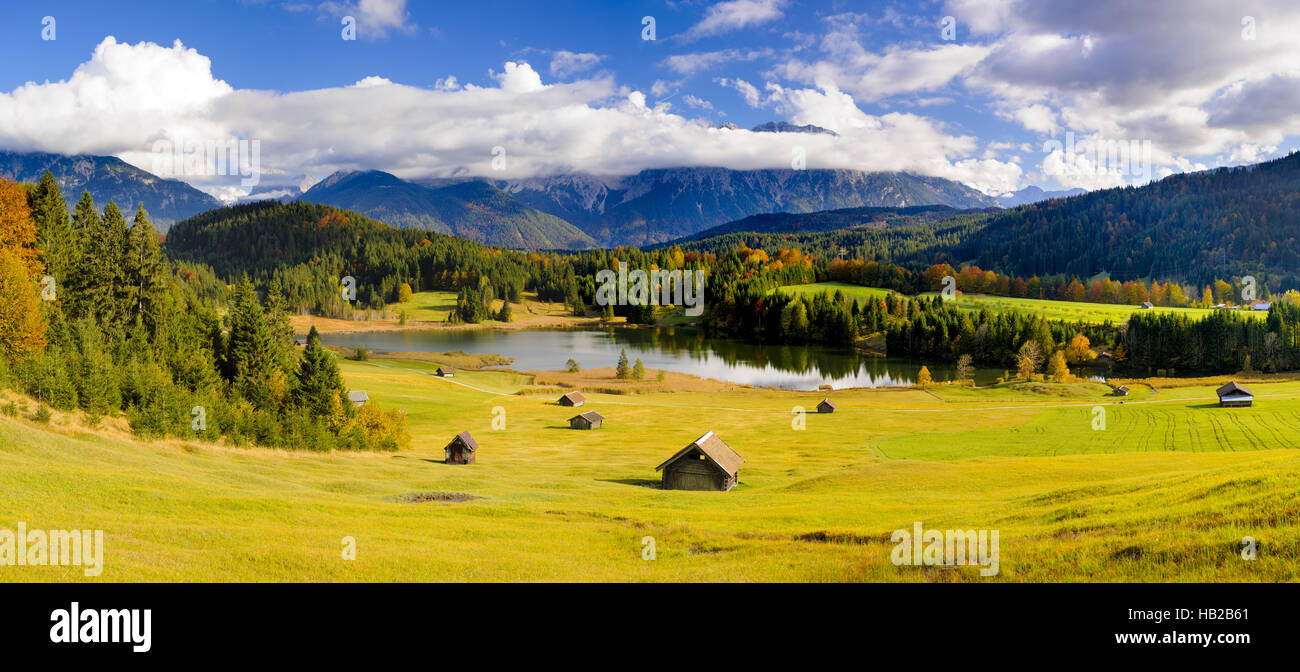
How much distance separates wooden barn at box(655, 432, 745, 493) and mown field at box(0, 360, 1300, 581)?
1352mm

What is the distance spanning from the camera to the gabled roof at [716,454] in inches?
1885

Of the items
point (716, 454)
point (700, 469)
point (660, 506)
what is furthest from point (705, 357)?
point (660, 506)

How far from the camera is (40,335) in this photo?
49562mm

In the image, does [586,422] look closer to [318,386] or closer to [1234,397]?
[318,386]

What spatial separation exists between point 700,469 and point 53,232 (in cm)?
6133

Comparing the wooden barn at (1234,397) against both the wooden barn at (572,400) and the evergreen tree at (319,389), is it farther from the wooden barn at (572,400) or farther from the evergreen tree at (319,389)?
the evergreen tree at (319,389)

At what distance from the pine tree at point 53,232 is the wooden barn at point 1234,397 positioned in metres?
124

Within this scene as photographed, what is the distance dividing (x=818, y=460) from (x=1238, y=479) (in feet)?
134

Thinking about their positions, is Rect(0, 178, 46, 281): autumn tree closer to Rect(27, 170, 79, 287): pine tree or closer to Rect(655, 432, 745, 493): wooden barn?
Rect(27, 170, 79, 287): pine tree

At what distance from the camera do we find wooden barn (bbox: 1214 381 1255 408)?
77875 mm

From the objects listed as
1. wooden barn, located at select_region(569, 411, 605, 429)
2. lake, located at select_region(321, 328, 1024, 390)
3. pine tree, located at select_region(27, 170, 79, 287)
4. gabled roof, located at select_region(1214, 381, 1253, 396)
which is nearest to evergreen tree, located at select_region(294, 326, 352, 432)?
pine tree, located at select_region(27, 170, 79, 287)

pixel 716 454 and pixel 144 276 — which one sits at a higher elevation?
pixel 144 276

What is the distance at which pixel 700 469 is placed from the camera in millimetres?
48438
